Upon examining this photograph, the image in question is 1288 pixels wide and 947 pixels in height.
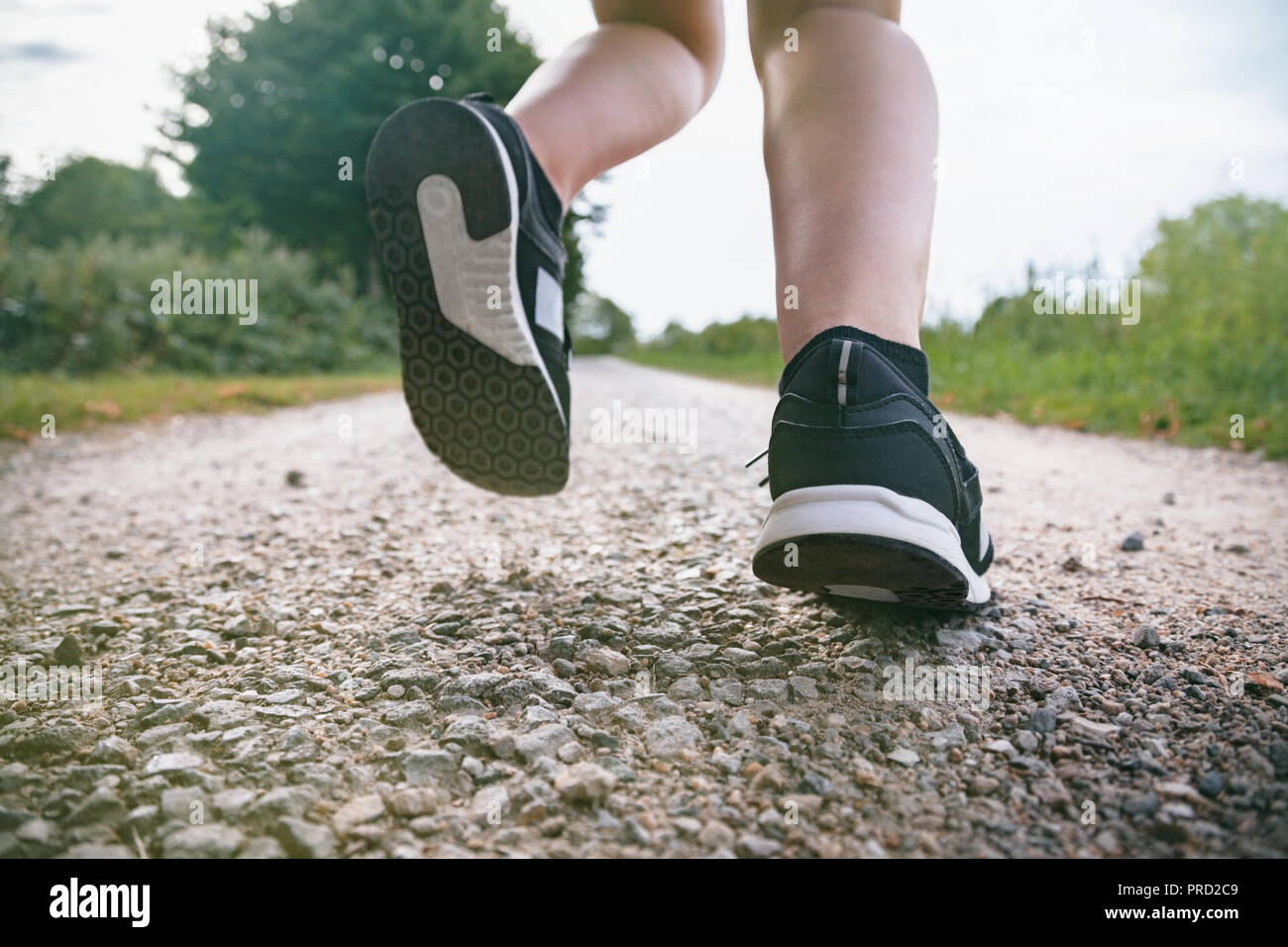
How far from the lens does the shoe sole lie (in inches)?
37.0

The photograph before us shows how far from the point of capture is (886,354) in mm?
1058

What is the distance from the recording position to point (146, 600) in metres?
1.37

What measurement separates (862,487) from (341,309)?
34.3 feet

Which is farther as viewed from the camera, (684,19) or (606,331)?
(606,331)

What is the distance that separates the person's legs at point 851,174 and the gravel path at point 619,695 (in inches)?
18.1

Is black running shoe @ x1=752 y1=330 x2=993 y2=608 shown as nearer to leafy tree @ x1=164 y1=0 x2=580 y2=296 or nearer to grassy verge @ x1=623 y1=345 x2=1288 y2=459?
grassy verge @ x1=623 y1=345 x2=1288 y2=459

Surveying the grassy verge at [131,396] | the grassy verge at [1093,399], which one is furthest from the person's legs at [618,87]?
the grassy verge at [131,396]

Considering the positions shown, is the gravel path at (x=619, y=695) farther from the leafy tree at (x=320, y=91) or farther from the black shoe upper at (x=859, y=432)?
the leafy tree at (x=320, y=91)

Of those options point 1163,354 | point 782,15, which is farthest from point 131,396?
point 1163,354

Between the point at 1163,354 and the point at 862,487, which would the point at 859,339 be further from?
the point at 1163,354

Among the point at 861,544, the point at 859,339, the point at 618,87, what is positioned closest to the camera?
the point at 861,544
